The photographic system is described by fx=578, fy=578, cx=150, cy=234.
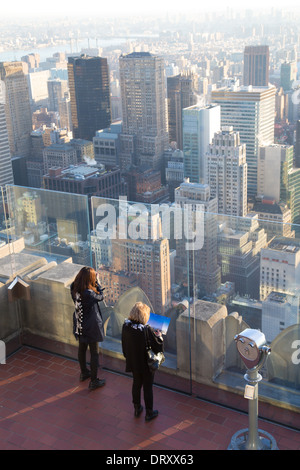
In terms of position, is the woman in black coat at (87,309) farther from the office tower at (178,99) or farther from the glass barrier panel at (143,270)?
the office tower at (178,99)

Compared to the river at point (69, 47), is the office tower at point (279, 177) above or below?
below

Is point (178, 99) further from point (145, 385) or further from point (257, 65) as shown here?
point (145, 385)

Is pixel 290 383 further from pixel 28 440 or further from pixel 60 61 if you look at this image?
pixel 60 61

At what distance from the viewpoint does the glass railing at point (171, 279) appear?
209 centimetres

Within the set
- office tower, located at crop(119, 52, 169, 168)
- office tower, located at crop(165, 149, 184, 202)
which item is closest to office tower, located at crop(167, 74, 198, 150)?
office tower, located at crop(119, 52, 169, 168)

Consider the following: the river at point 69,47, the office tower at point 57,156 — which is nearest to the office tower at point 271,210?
the office tower at point 57,156

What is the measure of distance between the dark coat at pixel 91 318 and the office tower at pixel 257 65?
1888 inches

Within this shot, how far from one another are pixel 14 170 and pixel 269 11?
2164 centimetres

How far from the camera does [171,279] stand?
2.24m

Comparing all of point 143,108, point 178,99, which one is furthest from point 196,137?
point 178,99

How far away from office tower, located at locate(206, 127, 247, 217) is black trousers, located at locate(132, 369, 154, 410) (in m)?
30.9

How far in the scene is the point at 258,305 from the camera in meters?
2.11

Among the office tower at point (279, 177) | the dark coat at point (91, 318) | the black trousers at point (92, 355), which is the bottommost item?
the office tower at point (279, 177)
